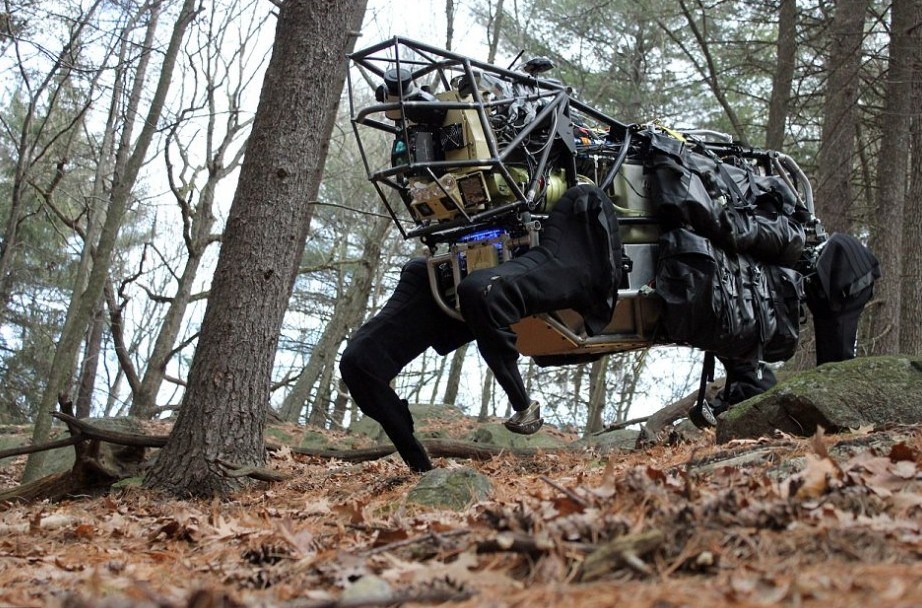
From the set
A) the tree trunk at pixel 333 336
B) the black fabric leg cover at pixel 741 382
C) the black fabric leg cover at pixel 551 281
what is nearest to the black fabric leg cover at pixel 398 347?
the black fabric leg cover at pixel 551 281

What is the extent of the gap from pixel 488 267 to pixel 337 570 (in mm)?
2719

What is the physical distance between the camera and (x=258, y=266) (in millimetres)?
5684

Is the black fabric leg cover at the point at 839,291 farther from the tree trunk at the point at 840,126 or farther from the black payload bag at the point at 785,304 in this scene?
the tree trunk at the point at 840,126

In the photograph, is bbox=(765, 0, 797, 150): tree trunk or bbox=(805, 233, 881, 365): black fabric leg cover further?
bbox=(765, 0, 797, 150): tree trunk

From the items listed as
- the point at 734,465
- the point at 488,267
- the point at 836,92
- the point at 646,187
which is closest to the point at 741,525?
the point at 734,465

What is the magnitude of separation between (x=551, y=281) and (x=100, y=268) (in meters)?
6.47

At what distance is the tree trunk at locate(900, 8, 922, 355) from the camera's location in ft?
33.7

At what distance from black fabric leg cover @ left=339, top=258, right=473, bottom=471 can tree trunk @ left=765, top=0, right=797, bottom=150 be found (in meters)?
7.12

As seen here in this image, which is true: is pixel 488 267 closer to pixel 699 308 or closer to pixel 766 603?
pixel 699 308

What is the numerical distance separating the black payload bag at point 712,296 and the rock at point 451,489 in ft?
6.29

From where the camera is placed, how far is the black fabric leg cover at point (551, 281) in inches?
192

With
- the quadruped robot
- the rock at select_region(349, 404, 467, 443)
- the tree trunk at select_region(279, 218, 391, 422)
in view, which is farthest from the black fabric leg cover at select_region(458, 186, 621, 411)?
the tree trunk at select_region(279, 218, 391, 422)

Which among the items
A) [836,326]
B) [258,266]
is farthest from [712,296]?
[258,266]

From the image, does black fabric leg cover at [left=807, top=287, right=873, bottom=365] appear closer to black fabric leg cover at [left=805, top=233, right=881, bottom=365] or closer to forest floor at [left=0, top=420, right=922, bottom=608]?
black fabric leg cover at [left=805, top=233, right=881, bottom=365]
